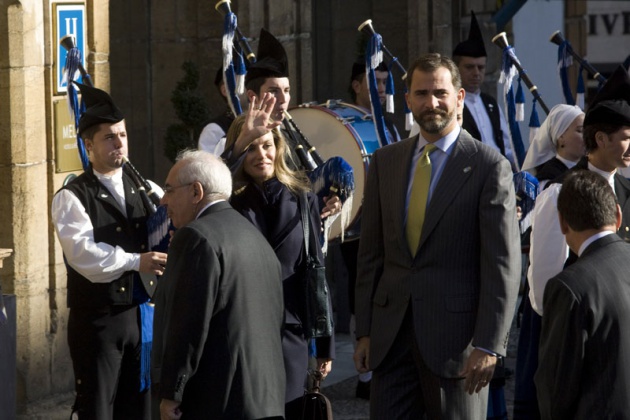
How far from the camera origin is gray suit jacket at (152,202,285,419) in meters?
5.39

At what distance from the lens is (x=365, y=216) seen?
20.0ft

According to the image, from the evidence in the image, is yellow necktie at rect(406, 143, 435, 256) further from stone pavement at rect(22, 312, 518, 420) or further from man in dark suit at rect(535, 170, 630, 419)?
stone pavement at rect(22, 312, 518, 420)

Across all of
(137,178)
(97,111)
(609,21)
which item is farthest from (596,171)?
(609,21)

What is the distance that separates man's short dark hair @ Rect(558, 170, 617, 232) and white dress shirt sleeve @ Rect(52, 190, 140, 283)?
257 centimetres

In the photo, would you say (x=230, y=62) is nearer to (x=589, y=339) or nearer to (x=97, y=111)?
(x=97, y=111)

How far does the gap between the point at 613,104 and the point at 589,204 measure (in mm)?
1755

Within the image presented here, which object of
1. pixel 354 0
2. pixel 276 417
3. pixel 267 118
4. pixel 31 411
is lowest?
pixel 31 411

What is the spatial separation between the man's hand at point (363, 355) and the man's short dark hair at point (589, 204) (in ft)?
4.10

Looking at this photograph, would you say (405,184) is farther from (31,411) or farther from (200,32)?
(200,32)

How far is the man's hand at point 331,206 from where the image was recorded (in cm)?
743

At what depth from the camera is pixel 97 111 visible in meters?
7.11

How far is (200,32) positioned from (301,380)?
17.8ft

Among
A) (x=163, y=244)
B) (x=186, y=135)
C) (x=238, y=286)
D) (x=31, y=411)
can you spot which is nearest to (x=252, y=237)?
(x=238, y=286)

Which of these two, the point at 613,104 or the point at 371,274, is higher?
the point at 613,104
